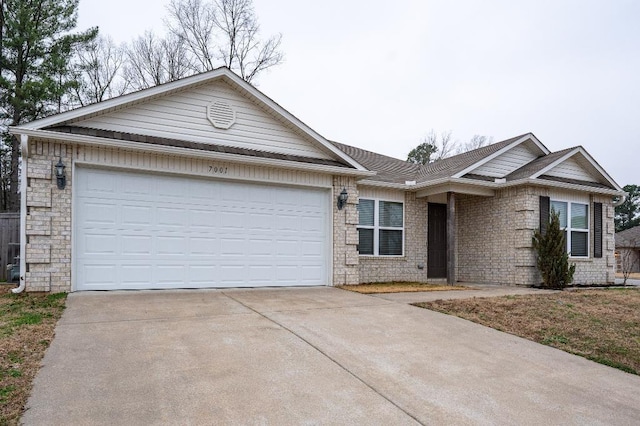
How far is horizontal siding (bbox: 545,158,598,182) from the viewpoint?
1249cm

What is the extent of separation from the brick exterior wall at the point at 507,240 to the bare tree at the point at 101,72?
1855 cm

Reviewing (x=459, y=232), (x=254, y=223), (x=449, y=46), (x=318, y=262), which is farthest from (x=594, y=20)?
(x=254, y=223)

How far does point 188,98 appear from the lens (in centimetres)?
895

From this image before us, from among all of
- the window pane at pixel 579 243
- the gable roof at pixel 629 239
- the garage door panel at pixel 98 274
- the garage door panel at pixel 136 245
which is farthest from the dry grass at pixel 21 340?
the gable roof at pixel 629 239

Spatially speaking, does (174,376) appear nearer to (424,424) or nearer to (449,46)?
(424,424)

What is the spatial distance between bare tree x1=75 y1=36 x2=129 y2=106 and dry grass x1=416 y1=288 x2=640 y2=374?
20194mm

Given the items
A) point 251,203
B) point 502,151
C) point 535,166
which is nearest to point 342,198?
point 251,203

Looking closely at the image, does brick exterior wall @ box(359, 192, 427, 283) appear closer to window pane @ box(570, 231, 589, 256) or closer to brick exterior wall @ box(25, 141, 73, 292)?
window pane @ box(570, 231, 589, 256)

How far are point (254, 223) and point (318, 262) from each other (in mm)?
1943

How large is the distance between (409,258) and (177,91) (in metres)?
8.04

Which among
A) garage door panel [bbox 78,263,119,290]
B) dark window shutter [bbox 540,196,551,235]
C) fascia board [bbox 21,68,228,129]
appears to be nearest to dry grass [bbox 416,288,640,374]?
dark window shutter [bbox 540,196,551,235]

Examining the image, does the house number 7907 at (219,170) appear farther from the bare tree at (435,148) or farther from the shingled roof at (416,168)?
the bare tree at (435,148)

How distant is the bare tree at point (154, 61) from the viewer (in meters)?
21.9

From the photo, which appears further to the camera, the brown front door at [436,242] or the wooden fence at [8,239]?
the brown front door at [436,242]
